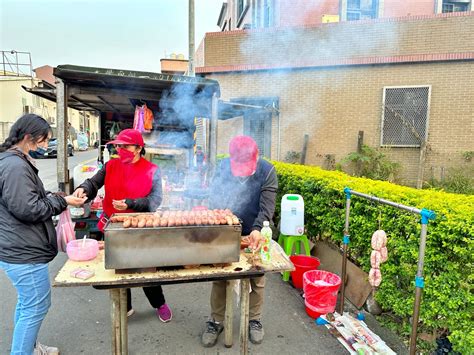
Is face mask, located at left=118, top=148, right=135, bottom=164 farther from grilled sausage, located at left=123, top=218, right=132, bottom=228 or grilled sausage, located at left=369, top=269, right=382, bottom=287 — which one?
grilled sausage, located at left=369, top=269, right=382, bottom=287

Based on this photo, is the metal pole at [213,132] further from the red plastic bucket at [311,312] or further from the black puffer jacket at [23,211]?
the black puffer jacket at [23,211]

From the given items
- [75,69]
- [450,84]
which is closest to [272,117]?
[450,84]

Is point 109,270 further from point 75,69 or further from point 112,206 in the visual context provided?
point 75,69

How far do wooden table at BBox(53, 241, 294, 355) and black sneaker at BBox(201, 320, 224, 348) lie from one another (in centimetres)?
48

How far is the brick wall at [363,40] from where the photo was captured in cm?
1017

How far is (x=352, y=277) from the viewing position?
396 centimetres

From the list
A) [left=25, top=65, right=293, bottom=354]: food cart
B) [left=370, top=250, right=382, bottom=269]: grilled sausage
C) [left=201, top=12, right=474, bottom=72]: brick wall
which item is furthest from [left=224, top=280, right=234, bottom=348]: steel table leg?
[left=201, top=12, right=474, bottom=72]: brick wall

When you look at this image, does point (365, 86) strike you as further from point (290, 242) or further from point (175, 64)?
point (175, 64)

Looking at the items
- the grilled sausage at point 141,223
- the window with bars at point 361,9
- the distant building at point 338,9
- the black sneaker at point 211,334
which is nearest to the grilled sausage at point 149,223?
the grilled sausage at point 141,223

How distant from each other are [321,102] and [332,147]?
1.59m

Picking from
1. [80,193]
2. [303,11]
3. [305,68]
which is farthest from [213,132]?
[303,11]

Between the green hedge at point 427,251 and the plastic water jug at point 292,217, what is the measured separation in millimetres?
438

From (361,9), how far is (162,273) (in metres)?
14.3

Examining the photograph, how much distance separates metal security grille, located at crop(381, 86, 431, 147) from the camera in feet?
34.2
